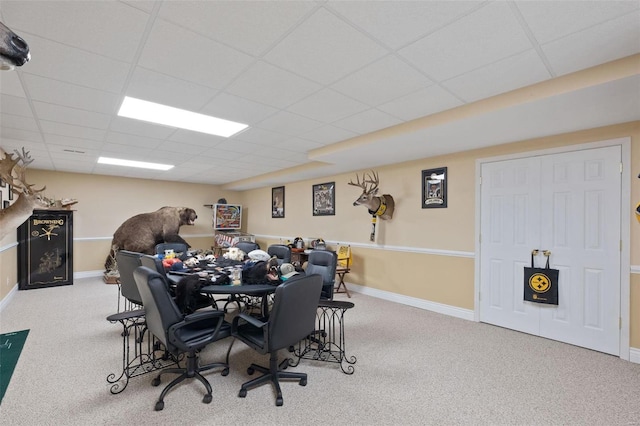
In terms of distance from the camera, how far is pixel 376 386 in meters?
2.41

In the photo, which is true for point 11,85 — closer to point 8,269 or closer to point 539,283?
point 8,269

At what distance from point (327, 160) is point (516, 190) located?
2.62 meters

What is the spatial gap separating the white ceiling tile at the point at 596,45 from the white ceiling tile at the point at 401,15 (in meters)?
0.78

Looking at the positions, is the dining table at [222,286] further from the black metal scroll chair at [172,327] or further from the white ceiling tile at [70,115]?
the white ceiling tile at [70,115]

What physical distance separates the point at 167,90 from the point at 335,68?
1.47 metres

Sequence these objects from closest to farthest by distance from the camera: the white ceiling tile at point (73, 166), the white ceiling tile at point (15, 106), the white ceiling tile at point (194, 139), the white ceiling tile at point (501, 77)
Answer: the white ceiling tile at point (501, 77) < the white ceiling tile at point (15, 106) < the white ceiling tile at point (194, 139) < the white ceiling tile at point (73, 166)

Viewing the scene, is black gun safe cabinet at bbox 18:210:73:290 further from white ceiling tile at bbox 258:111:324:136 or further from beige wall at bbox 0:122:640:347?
white ceiling tile at bbox 258:111:324:136

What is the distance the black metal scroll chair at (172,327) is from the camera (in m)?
2.07

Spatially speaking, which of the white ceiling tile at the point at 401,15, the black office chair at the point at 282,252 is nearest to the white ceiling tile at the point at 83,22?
the white ceiling tile at the point at 401,15

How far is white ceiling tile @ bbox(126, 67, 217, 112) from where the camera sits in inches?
90.2

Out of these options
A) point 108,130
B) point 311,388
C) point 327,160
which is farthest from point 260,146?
point 311,388

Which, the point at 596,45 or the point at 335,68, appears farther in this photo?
the point at 335,68

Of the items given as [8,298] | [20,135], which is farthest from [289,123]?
[8,298]

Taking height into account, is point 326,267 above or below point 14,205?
below
